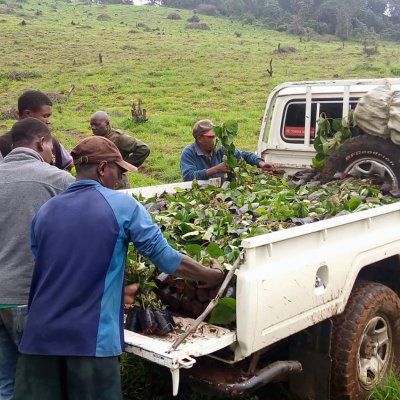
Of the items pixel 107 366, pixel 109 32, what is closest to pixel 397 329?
pixel 107 366

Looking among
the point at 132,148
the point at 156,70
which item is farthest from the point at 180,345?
the point at 156,70

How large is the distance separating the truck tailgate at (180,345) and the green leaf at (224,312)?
40mm

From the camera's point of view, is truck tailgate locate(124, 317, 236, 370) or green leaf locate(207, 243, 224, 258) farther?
green leaf locate(207, 243, 224, 258)

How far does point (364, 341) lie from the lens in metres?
3.72

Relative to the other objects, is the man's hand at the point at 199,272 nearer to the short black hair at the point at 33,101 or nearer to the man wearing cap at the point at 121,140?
the short black hair at the point at 33,101

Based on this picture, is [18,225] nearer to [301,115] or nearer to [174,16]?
[301,115]

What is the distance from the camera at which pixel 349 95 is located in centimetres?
621

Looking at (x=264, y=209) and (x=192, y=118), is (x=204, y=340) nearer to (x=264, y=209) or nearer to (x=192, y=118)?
(x=264, y=209)

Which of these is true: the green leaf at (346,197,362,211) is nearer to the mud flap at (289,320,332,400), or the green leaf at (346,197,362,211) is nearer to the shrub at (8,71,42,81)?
the mud flap at (289,320,332,400)

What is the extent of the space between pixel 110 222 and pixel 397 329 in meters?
2.26

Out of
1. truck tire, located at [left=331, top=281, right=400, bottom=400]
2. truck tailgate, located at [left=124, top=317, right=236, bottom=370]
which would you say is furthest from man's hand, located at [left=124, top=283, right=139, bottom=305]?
truck tire, located at [left=331, top=281, right=400, bottom=400]

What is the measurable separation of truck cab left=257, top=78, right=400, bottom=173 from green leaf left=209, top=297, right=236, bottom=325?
361 cm

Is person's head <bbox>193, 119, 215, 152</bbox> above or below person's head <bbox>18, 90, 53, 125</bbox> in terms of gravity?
below

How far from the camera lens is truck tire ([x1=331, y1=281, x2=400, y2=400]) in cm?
352
